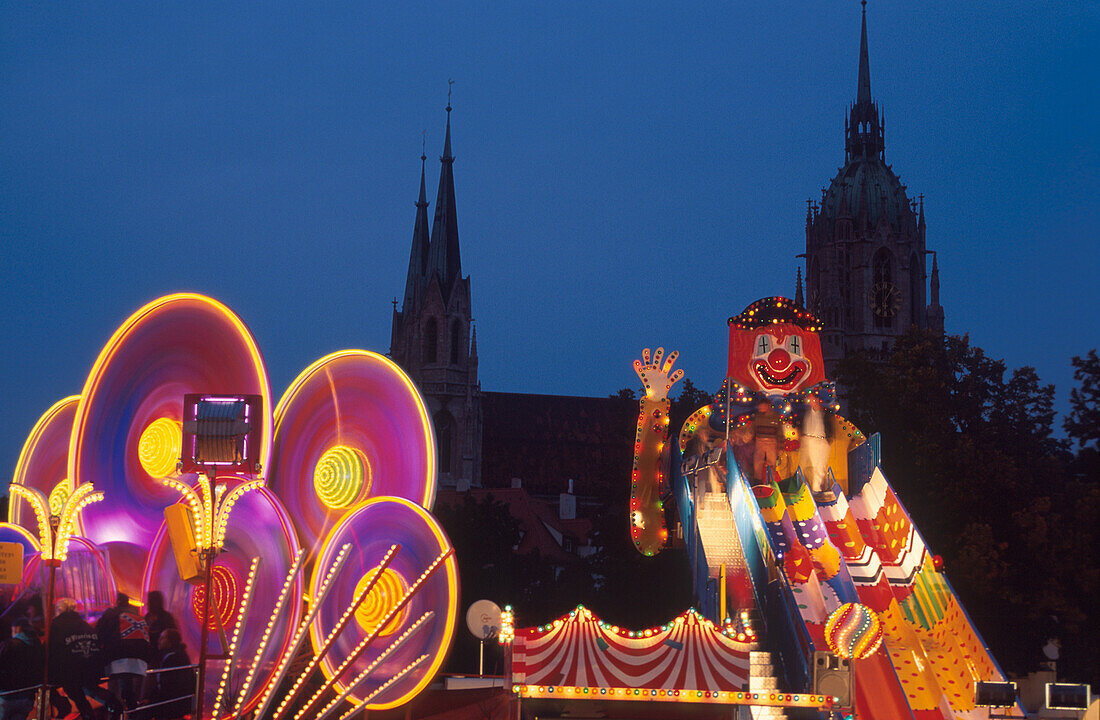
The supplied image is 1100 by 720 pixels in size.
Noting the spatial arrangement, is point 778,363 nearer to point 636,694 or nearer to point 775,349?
point 775,349

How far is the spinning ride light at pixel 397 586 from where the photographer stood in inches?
684

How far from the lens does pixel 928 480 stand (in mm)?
27531

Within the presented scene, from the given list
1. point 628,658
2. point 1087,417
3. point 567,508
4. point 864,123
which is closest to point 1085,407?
point 1087,417

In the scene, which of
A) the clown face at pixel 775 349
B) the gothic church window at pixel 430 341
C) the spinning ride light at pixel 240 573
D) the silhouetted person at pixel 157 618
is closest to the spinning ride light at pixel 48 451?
the spinning ride light at pixel 240 573

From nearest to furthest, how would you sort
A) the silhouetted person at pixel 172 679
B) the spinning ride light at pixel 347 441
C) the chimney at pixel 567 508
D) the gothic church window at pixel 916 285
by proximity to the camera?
the silhouetted person at pixel 172 679
the spinning ride light at pixel 347 441
the chimney at pixel 567 508
the gothic church window at pixel 916 285

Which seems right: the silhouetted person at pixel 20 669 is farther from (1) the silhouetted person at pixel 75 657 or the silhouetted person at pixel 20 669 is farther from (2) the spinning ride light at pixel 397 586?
(2) the spinning ride light at pixel 397 586

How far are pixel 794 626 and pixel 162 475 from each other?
877 cm

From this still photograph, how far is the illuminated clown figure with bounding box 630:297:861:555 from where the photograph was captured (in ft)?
73.6

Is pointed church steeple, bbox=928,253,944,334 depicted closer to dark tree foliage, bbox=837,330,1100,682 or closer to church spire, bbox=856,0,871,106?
church spire, bbox=856,0,871,106

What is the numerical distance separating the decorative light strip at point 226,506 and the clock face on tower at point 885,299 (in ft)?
232

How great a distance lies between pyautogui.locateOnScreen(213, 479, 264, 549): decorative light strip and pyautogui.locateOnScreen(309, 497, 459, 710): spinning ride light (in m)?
1.31

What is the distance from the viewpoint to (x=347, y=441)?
20.4 metres

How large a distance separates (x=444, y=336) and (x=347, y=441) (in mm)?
58142

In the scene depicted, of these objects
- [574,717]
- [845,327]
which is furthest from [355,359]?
[845,327]
